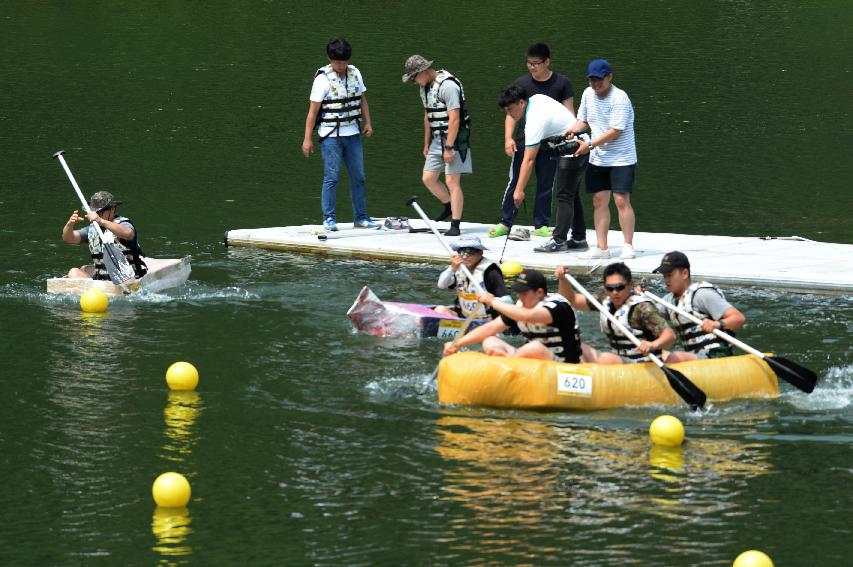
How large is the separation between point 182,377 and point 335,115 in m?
6.68

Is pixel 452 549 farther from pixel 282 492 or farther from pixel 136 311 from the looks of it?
pixel 136 311

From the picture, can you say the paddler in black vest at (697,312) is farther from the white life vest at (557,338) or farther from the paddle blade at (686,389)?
the white life vest at (557,338)

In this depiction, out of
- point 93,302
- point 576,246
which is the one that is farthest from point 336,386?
point 576,246

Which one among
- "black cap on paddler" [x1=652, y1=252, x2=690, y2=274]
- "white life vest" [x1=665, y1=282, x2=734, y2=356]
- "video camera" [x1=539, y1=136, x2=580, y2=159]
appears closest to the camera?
"black cap on paddler" [x1=652, y1=252, x2=690, y2=274]

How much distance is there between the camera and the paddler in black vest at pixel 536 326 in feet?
43.2

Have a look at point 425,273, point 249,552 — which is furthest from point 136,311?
point 249,552

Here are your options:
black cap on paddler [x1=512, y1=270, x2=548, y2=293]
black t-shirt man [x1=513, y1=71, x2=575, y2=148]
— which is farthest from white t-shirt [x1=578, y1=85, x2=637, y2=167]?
black cap on paddler [x1=512, y1=270, x2=548, y2=293]

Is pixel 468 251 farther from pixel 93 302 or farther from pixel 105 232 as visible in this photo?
pixel 105 232

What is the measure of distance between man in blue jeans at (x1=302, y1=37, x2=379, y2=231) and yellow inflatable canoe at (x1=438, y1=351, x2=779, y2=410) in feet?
23.3

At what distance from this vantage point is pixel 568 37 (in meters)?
40.6

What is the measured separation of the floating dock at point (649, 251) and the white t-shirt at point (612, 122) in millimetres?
1237

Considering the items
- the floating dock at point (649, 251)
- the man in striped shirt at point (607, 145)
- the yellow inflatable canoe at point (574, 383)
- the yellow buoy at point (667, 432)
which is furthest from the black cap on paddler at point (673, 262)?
the man in striped shirt at point (607, 145)

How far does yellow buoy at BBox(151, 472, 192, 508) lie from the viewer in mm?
10844

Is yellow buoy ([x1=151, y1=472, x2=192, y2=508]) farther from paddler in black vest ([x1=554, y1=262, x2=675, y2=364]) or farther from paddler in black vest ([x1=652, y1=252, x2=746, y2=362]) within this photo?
paddler in black vest ([x1=652, y1=252, x2=746, y2=362])
